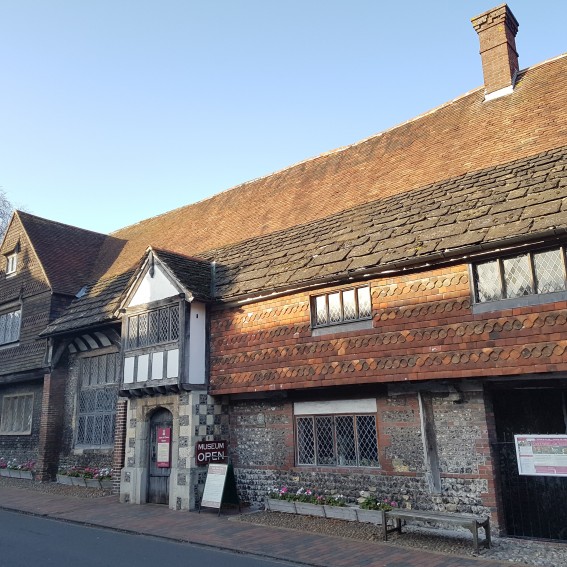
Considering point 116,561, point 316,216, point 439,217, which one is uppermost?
point 316,216

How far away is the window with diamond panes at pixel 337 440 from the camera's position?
10.8 m

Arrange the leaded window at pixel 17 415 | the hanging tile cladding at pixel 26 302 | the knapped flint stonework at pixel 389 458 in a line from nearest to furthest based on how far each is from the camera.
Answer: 1. the knapped flint stonework at pixel 389 458
2. the hanging tile cladding at pixel 26 302
3. the leaded window at pixel 17 415

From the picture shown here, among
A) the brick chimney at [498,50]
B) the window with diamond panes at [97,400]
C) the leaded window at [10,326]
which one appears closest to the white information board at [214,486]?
the window with diamond panes at [97,400]

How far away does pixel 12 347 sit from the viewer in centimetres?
2020

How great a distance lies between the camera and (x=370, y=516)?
9.91 metres

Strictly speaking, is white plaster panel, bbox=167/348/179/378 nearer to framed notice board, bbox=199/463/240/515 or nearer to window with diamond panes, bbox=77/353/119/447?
framed notice board, bbox=199/463/240/515

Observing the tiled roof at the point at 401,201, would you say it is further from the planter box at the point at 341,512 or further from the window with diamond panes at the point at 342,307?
the planter box at the point at 341,512

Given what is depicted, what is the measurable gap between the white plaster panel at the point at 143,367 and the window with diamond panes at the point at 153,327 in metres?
0.31

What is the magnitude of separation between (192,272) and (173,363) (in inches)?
94.6

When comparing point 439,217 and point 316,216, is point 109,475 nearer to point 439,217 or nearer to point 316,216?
point 316,216

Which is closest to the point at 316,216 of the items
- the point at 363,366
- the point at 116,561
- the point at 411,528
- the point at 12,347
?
the point at 363,366

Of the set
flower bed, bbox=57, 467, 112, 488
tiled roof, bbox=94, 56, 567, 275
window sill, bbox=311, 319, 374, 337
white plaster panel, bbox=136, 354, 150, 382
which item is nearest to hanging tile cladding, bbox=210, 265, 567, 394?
window sill, bbox=311, 319, 374, 337

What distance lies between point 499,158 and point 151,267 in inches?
354

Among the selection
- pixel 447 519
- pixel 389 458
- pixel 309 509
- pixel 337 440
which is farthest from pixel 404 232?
pixel 309 509
